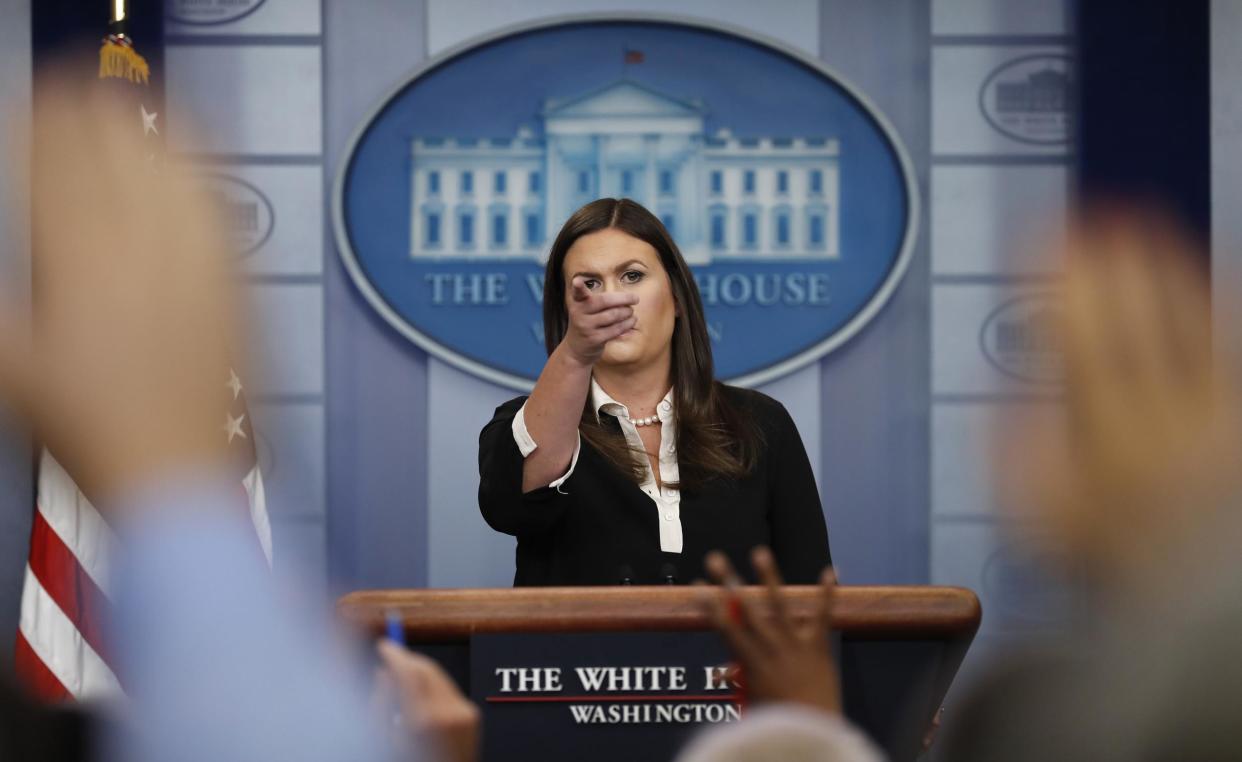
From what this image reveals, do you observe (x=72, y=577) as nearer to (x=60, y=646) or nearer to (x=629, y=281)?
(x=60, y=646)

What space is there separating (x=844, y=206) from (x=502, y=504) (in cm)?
184

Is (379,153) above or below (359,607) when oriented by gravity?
above

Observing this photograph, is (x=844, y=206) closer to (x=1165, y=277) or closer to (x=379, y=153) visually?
(x=379, y=153)

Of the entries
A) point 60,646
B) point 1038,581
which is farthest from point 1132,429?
point 60,646

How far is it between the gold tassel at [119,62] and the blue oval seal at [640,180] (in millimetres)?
591

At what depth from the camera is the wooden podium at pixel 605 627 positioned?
127 cm

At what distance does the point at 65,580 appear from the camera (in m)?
2.86

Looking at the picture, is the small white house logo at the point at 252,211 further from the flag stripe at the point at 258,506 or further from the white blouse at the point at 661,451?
the white blouse at the point at 661,451

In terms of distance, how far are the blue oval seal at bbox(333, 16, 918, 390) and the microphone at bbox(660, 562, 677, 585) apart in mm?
1500

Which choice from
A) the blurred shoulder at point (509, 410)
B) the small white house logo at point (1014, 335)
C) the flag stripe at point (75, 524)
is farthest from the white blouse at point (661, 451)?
the small white house logo at point (1014, 335)

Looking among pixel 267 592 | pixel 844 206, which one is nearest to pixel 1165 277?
pixel 267 592

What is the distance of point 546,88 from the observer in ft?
11.0

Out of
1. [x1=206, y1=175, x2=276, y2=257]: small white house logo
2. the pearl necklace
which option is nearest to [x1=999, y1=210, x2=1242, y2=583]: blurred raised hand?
the pearl necklace

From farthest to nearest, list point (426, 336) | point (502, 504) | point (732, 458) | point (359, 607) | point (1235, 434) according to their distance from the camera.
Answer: point (426, 336) < point (732, 458) < point (502, 504) < point (359, 607) < point (1235, 434)
